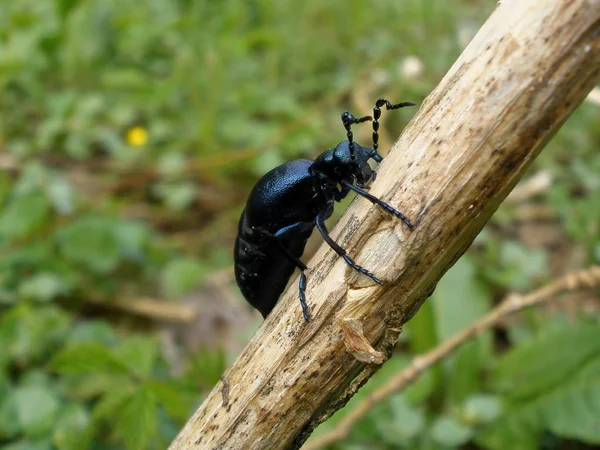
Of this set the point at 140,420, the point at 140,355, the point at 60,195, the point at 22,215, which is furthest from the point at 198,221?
the point at 140,420

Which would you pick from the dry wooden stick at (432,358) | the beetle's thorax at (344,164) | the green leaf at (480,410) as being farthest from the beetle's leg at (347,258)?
the green leaf at (480,410)

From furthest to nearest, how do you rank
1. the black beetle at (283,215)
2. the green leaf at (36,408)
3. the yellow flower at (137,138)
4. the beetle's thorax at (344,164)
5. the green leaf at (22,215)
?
1. the yellow flower at (137,138)
2. the green leaf at (22,215)
3. the green leaf at (36,408)
4. the black beetle at (283,215)
5. the beetle's thorax at (344,164)

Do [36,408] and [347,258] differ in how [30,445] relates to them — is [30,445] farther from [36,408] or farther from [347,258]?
[347,258]

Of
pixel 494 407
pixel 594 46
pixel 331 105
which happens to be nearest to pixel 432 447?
pixel 494 407

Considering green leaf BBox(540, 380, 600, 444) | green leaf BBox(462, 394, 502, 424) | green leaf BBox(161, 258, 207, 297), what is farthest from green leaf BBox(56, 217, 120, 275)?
green leaf BBox(540, 380, 600, 444)

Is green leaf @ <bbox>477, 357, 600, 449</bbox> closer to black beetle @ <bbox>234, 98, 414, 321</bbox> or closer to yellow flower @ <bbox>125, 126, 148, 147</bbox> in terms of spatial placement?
black beetle @ <bbox>234, 98, 414, 321</bbox>

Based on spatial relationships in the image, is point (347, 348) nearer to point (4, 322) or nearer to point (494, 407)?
point (494, 407)

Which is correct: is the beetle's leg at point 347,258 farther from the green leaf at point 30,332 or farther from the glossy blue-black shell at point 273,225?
the green leaf at point 30,332
